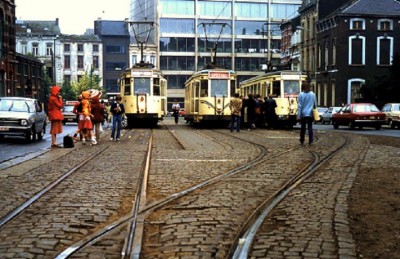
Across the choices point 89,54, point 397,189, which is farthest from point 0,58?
point 89,54

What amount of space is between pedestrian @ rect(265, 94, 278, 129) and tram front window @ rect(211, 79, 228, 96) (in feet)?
8.69

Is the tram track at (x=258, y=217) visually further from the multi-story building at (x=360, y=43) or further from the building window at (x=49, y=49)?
the building window at (x=49, y=49)

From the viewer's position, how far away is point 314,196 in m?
8.48

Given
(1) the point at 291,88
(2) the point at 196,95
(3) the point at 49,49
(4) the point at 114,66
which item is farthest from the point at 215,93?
(4) the point at 114,66

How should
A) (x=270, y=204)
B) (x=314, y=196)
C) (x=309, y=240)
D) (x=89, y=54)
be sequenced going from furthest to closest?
(x=89, y=54) → (x=314, y=196) → (x=270, y=204) → (x=309, y=240)

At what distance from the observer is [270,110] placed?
104 ft

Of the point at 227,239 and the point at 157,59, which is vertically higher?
the point at 157,59

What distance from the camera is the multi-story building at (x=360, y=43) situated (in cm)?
6031

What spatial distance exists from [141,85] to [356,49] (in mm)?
32458

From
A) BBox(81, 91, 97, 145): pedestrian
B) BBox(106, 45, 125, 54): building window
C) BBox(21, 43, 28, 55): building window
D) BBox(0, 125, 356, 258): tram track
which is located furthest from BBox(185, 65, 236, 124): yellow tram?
BBox(106, 45, 125, 54): building window

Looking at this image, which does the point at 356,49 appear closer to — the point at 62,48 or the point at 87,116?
the point at 87,116

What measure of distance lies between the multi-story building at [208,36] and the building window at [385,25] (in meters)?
35.0

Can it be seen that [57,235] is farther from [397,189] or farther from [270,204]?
[397,189]

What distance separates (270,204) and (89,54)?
98.1 meters
